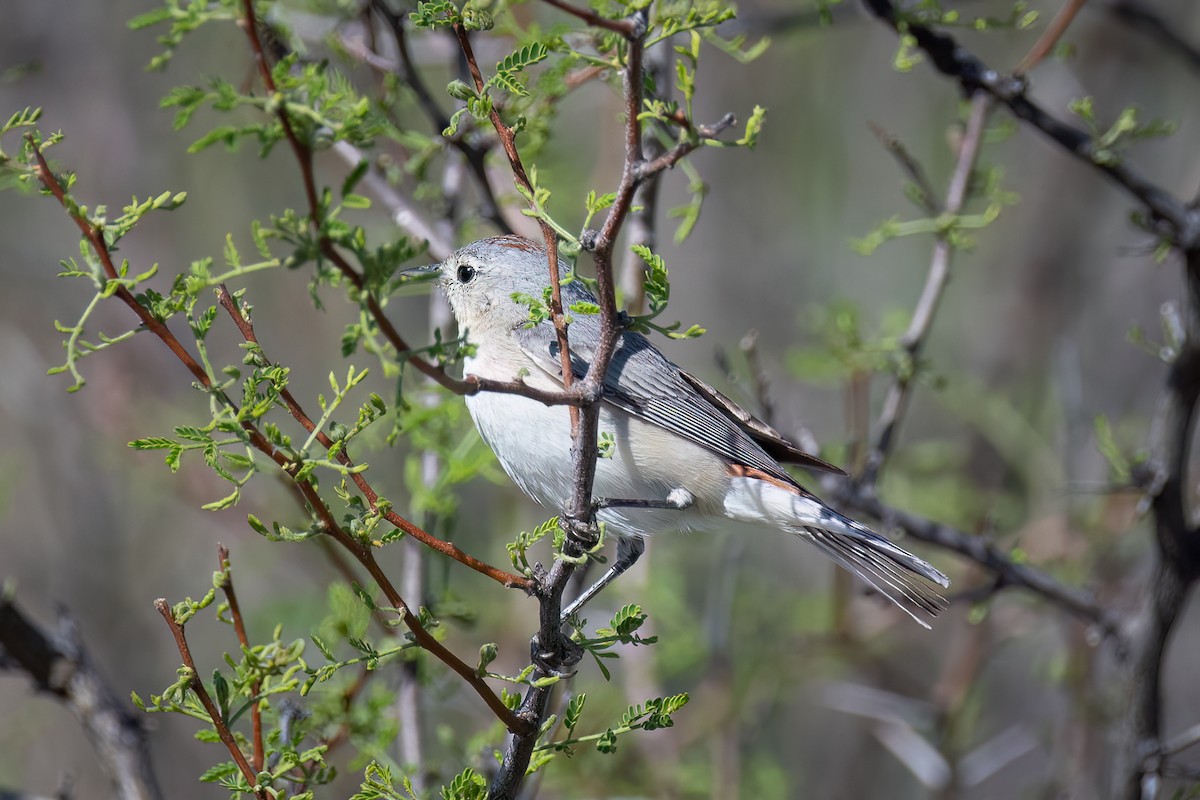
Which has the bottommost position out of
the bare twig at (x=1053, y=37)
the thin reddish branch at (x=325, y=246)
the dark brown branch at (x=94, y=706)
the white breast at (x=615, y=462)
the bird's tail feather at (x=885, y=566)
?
the dark brown branch at (x=94, y=706)

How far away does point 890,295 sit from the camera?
22.1 ft

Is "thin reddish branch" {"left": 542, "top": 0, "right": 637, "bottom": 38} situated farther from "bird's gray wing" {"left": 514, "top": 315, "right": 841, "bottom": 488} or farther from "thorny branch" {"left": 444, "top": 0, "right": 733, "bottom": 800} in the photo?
"bird's gray wing" {"left": 514, "top": 315, "right": 841, "bottom": 488}

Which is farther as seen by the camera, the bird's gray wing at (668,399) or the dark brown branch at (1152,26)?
the dark brown branch at (1152,26)

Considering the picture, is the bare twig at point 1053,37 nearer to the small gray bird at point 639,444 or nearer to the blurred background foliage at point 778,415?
the blurred background foliage at point 778,415

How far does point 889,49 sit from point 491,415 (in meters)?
4.84

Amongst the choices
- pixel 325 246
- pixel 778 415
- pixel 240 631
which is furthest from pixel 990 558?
pixel 325 246

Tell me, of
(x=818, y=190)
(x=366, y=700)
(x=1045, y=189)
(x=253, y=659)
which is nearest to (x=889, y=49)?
(x=818, y=190)

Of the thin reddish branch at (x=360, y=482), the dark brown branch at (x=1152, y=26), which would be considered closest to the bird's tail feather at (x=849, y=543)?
the thin reddish branch at (x=360, y=482)

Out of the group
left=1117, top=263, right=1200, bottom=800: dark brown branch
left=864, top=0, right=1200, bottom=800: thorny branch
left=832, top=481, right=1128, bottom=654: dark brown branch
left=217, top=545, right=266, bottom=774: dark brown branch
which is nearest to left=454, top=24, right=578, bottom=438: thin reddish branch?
left=217, top=545, right=266, bottom=774: dark brown branch

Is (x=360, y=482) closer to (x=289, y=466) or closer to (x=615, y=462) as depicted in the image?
(x=289, y=466)

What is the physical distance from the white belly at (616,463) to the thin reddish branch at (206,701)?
1.00 meters

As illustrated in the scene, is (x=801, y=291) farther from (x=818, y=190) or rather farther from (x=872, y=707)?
(x=872, y=707)

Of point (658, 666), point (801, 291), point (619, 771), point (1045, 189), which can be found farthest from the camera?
point (801, 291)

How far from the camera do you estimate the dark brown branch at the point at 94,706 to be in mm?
2596
